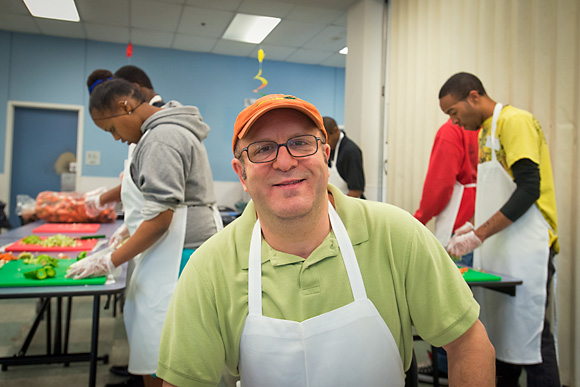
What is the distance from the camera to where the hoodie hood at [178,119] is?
6.37 ft

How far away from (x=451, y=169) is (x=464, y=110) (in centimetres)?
44

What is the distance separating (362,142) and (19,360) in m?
3.67

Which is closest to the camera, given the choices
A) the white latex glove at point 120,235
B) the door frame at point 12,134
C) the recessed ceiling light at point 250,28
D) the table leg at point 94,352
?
the table leg at point 94,352

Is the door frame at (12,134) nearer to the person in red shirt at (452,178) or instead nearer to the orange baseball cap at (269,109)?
the person in red shirt at (452,178)

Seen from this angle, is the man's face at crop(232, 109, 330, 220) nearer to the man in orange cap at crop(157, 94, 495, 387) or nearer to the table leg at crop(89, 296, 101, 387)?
the man in orange cap at crop(157, 94, 495, 387)

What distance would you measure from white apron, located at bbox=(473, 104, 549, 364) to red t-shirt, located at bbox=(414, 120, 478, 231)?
342 mm

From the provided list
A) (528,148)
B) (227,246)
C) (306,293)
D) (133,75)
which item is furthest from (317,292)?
(133,75)

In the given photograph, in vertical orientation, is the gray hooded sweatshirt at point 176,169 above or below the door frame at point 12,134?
below

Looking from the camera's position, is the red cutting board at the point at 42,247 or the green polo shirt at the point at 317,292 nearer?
the green polo shirt at the point at 317,292

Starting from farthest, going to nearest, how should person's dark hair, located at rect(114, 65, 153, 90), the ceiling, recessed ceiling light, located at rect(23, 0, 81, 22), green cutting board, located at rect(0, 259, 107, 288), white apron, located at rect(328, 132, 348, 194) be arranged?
recessed ceiling light, located at rect(23, 0, 81, 22) → the ceiling → white apron, located at rect(328, 132, 348, 194) → person's dark hair, located at rect(114, 65, 153, 90) → green cutting board, located at rect(0, 259, 107, 288)

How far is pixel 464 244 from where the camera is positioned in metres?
2.18

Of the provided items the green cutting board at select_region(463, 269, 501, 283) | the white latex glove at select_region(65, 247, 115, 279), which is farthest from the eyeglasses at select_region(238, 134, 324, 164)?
the green cutting board at select_region(463, 269, 501, 283)

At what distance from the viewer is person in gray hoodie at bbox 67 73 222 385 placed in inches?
71.7

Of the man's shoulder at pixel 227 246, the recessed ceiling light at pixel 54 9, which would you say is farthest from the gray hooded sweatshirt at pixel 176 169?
the recessed ceiling light at pixel 54 9
